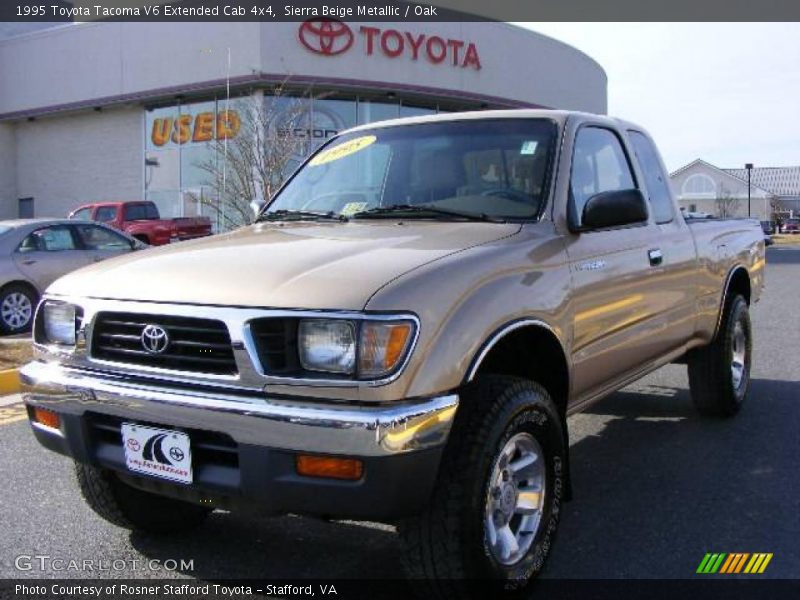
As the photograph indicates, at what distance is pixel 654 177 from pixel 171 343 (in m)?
3.18

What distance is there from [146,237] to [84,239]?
25.3 feet

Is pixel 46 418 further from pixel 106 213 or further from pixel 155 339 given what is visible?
pixel 106 213

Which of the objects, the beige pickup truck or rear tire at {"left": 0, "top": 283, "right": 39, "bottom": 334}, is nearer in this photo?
the beige pickup truck

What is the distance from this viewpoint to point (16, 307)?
989 centimetres

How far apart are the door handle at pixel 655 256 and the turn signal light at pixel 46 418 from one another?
2.87 m

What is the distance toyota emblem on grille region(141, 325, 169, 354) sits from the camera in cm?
268

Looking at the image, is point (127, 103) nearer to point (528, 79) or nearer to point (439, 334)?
point (528, 79)

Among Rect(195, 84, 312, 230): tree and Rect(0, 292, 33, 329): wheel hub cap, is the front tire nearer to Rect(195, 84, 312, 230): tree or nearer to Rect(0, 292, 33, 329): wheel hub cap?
Rect(0, 292, 33, 329): wheel hub cap

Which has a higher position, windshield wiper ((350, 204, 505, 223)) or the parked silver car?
windshield wiper ((350, 204, 505, 223))

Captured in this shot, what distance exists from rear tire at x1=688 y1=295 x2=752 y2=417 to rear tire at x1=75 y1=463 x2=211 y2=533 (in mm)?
3381

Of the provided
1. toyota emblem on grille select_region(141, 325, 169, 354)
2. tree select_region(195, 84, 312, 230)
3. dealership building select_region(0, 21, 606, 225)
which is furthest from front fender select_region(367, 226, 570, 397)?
dealership building select_region(0, 21, 606, 225)

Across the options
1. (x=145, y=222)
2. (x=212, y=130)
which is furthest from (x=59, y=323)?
(x=212, y=130)

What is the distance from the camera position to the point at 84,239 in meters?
10.8

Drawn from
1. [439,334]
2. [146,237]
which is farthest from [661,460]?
[146,237]
